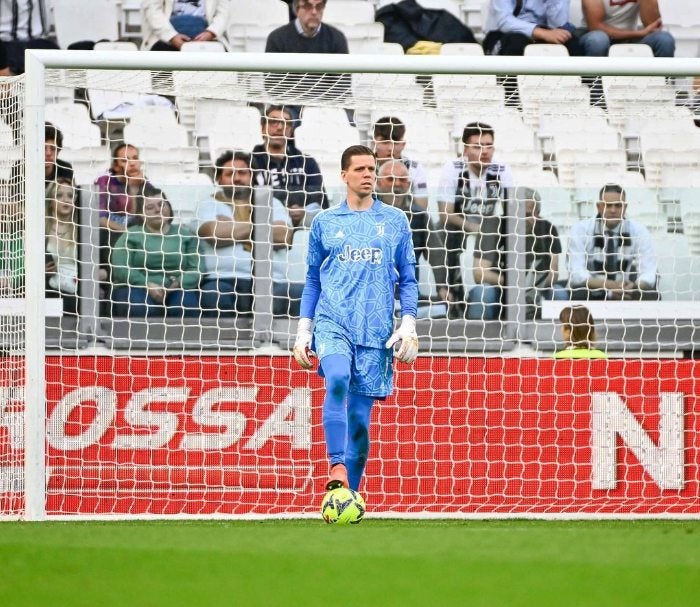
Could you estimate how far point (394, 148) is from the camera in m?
7.87

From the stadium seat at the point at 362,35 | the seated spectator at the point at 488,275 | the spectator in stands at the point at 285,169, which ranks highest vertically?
the stadium seat at the point at 362,35

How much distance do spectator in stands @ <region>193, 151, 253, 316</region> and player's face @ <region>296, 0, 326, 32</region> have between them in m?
2.89

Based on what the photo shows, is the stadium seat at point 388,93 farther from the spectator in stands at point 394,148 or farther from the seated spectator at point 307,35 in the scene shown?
the seated spectator at point 307,35

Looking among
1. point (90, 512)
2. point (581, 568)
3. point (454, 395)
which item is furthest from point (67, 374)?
point (581, 568)

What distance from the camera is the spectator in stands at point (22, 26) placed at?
10055 mm

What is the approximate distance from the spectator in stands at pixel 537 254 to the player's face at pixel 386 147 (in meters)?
0.86

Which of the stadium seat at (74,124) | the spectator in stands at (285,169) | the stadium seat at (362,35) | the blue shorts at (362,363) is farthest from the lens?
the stadium seat at (362,35)

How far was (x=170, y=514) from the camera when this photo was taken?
7156 millimetres

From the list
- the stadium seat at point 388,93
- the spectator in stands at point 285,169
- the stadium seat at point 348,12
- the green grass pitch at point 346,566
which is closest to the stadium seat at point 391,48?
the stadium seat at point 348,12

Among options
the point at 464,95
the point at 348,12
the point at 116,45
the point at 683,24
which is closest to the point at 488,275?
→ the point at 464,95

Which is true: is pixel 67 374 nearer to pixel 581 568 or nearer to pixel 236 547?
pixel 236 547

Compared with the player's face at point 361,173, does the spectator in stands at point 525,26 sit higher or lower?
higher

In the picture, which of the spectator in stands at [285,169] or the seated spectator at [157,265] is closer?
the seated spectator at [157,265]

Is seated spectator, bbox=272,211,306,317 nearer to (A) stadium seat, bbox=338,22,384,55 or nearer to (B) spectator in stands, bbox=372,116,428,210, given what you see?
(B) spectator in stands, bbox=372,116,428,210
